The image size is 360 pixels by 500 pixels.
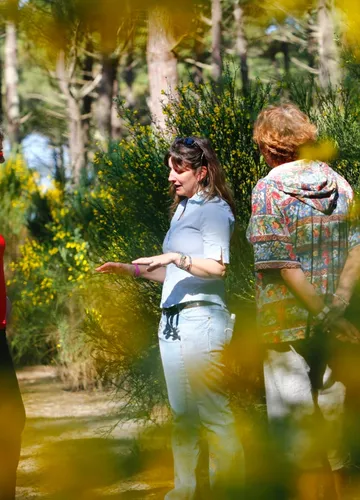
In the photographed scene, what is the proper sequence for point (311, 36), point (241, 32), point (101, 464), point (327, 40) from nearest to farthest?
point (101, 464)
point (241, 32)
point (327, 40)
point (311, 36)

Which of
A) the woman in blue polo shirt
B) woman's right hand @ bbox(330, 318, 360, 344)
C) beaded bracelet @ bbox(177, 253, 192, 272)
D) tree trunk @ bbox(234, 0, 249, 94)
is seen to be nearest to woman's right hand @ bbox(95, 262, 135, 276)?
the woman in blue polo shirt

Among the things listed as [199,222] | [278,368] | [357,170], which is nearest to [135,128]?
[357,170]

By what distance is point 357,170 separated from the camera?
458cm

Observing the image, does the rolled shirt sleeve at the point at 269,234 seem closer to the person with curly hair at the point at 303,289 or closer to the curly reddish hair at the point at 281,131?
the person with curly hair at the point at 303,289

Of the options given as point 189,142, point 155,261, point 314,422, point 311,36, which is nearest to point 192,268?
point 155,261

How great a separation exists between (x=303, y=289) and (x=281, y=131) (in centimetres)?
52

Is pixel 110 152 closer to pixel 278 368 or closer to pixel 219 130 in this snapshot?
pixel 219 130

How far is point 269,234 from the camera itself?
92.8 inches

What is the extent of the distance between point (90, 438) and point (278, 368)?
624mm

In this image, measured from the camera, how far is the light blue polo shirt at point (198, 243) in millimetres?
3117

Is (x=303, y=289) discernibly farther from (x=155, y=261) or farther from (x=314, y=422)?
(x=314, y=422)

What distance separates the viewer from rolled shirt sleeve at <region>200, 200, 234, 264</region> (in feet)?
10.1

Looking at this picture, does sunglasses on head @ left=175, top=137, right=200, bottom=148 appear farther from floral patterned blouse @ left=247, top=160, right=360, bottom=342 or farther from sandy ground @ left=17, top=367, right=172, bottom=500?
sandy ground @ left=17, top=367, right=172, bottom=500

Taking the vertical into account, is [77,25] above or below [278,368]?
above
